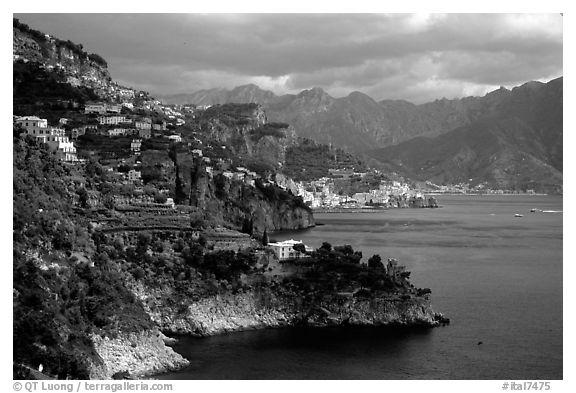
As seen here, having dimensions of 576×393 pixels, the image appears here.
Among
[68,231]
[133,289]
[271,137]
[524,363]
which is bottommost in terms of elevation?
[524,363]

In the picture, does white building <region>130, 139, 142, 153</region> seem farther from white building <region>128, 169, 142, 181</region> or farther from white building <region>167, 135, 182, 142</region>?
white building <region>167, 135, 182, 142</region>

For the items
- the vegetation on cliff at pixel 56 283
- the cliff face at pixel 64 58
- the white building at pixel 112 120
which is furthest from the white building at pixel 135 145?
the vegetation on cliff at pixel 56 283

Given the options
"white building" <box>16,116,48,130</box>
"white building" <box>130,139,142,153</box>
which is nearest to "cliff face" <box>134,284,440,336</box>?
"white building" <box>16,116,48,130</box>

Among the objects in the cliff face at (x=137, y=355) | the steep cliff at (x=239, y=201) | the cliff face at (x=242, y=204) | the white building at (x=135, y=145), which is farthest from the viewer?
the cliff face at (x=242, y=204)

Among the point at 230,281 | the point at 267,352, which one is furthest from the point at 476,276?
the point at 267,352

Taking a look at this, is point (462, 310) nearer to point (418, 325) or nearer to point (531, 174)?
point (418, 325)

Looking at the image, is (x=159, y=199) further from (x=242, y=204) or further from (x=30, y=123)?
(x=242, y=204)

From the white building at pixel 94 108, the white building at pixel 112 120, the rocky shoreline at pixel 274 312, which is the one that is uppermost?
the white building at pixel 94 108

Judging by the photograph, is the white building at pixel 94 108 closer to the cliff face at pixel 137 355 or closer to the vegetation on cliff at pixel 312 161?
the cliff face at pixel 137 355
